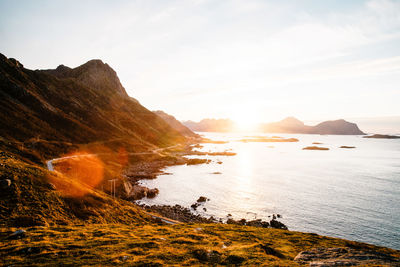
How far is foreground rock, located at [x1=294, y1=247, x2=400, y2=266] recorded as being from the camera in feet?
69.4

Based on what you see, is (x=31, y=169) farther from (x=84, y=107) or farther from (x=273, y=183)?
(x=84, y=107)

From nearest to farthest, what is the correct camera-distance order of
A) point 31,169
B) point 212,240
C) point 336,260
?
point 336,260 < point 212,240 < point 31,169

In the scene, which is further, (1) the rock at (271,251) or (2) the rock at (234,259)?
(1) the rock at (271,251)

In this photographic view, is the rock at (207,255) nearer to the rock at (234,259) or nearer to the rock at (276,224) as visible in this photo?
the rock at (234,259)

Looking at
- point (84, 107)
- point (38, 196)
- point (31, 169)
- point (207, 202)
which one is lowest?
point (207, 202)

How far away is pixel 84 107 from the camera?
187 m

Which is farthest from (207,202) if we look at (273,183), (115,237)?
(115,237)

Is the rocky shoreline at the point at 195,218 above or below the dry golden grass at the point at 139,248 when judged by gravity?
below

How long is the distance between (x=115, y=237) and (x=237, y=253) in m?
15.8

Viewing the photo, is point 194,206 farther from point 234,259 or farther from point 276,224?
point 234,259

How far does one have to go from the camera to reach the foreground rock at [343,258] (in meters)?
21.1

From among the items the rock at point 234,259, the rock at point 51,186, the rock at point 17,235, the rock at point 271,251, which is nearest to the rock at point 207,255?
the rock at point 234,259

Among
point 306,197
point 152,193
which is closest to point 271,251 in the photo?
point 306,197

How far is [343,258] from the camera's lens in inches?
891
